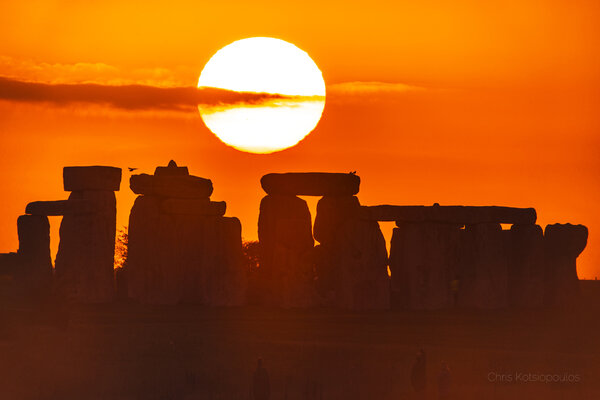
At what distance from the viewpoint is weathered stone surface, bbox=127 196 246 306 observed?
150 ft

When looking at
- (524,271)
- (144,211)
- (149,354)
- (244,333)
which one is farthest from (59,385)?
(524,271)

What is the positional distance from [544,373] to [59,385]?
34.8 ft

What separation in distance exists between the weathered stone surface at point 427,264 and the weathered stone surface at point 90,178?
29.1 feet

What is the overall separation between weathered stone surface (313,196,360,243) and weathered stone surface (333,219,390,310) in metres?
1.23

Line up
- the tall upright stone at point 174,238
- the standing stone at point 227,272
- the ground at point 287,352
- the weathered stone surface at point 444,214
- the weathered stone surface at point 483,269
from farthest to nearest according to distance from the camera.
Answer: the tall upright stone at point 174,238 < the weathered stone surface at point 483,269 < the standing stone at point 227,272 < the weathered stone surface at point 444,214 < the ground at point 287,352

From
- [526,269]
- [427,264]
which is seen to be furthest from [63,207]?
[526,269]

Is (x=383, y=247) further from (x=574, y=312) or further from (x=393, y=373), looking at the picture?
(x=393, y=373)

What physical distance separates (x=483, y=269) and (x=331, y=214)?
4725mm

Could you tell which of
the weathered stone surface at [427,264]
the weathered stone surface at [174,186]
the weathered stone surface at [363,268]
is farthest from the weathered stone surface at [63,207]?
the weathered stone surface at [427,264]

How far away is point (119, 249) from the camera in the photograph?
6631 cm

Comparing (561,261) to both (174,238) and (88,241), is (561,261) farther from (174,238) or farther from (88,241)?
(88,241)

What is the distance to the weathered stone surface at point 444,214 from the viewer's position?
4494 cm

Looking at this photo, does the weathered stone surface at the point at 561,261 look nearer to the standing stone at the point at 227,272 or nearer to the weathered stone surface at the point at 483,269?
the weathered stone surface at the point at 483,269

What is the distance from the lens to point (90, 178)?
4691 centimetres
